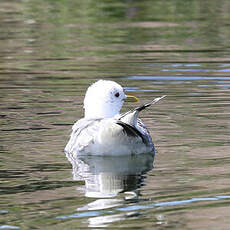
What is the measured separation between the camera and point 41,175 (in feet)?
26.1

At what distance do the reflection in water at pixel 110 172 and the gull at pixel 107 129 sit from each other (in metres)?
0.08

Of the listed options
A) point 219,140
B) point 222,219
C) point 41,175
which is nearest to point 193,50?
point 219,140

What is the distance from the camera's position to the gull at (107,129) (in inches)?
323

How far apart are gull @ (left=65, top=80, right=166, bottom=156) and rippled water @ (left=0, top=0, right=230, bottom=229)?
0.53 feet

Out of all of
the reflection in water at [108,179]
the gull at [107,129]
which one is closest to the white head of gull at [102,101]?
the gull at [107,129]

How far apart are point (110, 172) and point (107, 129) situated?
44 cm

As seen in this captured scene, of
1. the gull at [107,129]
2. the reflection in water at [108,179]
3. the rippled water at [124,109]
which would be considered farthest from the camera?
the gull at [107,129]

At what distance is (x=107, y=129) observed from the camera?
824 centimetres

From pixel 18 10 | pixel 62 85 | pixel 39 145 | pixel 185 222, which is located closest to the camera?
pixel 185 222

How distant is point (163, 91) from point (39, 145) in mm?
3619

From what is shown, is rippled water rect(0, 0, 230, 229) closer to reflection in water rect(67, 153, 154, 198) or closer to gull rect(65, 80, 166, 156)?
reflection in water rect(67, 153, 154, 198)

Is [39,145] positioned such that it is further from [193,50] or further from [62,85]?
[193,50]

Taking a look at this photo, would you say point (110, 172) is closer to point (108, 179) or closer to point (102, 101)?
point (108, 179)

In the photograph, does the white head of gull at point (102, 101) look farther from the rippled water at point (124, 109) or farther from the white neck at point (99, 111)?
the rippled water at point (124, 109)
